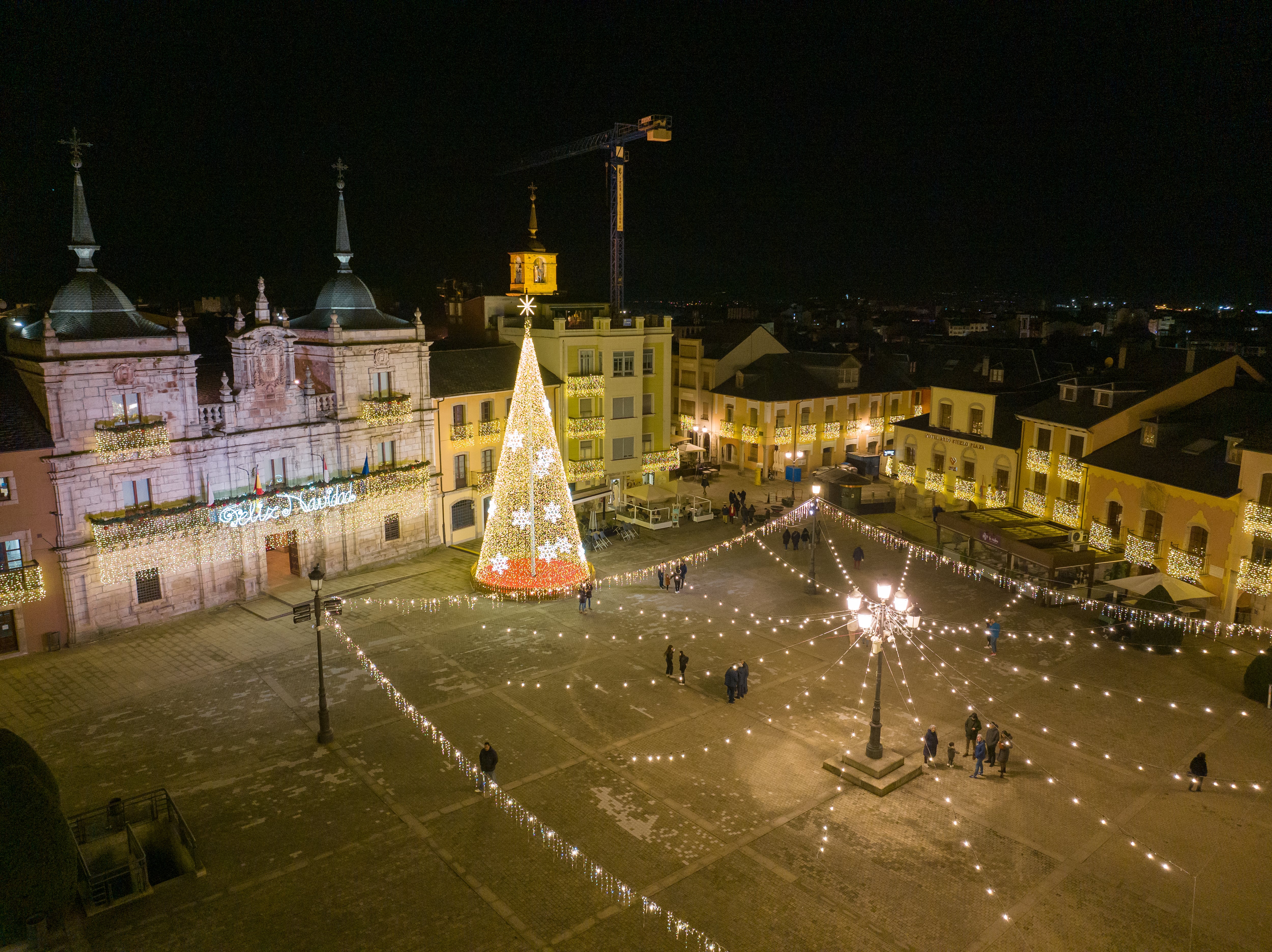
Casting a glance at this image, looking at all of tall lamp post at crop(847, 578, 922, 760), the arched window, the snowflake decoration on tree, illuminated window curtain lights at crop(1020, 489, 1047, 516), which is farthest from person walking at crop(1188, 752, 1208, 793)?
the arched window

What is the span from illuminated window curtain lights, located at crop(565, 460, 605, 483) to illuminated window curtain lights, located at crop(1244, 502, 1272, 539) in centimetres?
3073

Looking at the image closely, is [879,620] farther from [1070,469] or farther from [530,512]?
[1070,469]

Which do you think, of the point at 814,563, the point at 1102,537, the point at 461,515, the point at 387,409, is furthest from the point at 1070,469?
the point at 387,409

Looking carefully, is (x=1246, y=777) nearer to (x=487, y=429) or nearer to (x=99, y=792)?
(x=99, y=792)

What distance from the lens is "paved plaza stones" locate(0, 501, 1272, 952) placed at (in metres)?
17.5

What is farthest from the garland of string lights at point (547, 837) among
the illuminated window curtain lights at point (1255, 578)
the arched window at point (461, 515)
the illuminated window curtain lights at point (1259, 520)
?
the illuminated window curtain lights at point (1259, 520)

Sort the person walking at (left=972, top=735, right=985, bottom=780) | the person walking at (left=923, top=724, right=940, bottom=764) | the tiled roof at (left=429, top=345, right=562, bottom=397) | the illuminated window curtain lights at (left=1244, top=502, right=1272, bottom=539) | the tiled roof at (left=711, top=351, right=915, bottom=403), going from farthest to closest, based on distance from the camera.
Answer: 1. the tiled roof at (left=711, top=351, right=915, bottom=403)
2. the tiled roof at (left=429, top=345, right=562, bottom=397)
3. the illuminated window curtain lights at (left=1244, top=502, right=1272, bottom=539)
4. the person walking at (left=923, top=724, right=940, bottom=764)
5. the person walking at (left=972, top=735, right=985, bottom=780)

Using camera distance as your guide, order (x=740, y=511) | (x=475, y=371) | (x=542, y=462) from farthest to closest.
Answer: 1. (x=740, y=511)
2. (x=475, y=371)
3. (x=542, y=462)

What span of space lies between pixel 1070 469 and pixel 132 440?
41.7 m

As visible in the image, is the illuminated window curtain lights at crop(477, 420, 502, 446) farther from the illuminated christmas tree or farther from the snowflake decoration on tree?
the snowflake decoration on tree

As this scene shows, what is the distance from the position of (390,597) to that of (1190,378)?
3926 centimetres

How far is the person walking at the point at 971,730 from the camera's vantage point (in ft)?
78.4

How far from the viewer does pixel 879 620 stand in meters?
22.5

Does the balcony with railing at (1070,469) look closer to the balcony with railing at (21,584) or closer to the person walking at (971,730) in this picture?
the person walking at (971,730)
